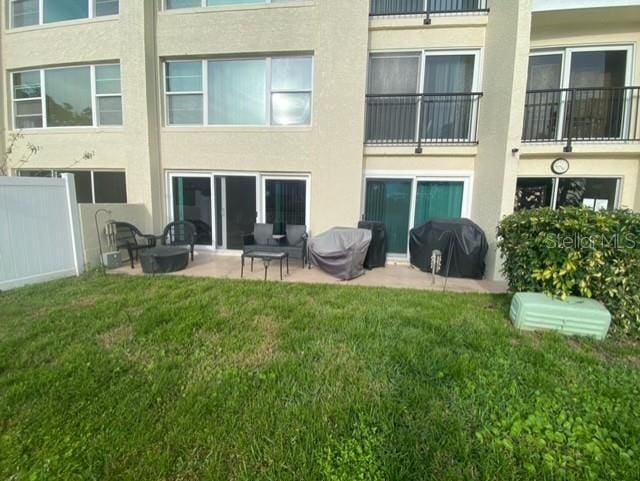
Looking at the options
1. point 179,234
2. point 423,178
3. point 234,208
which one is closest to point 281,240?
point 234,208

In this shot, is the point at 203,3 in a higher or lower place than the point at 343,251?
higher

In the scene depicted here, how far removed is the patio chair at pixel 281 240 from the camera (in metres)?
6.80

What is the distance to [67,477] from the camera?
68.4 inches

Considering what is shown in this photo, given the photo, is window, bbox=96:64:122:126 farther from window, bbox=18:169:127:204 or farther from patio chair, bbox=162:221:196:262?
patio chair, bbox=162:221:196:262

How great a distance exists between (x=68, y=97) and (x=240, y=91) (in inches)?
205

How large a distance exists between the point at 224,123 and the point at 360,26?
419 centimetres

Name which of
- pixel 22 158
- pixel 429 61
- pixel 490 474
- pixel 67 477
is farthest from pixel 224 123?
pixel 490 474

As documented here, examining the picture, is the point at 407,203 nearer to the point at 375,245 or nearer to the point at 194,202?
the point at 375,245

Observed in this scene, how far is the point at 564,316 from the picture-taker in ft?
12.4

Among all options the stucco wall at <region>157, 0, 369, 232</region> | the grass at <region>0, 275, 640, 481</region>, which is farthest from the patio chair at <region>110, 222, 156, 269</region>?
the grass at <region>0, 275, 640, 481</region>

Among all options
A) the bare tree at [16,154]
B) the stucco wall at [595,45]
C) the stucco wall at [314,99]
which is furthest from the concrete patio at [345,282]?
the bare tree at [16,154]

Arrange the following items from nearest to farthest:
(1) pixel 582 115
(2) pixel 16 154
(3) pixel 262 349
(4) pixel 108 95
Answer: (3) pixel 262 349, (1) pixel 582 115, (4) pixel 108 95, (2) pixel 16 154

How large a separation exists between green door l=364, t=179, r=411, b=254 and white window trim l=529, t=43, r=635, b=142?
3.77 m

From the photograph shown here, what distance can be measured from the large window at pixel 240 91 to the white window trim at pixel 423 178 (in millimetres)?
2333
